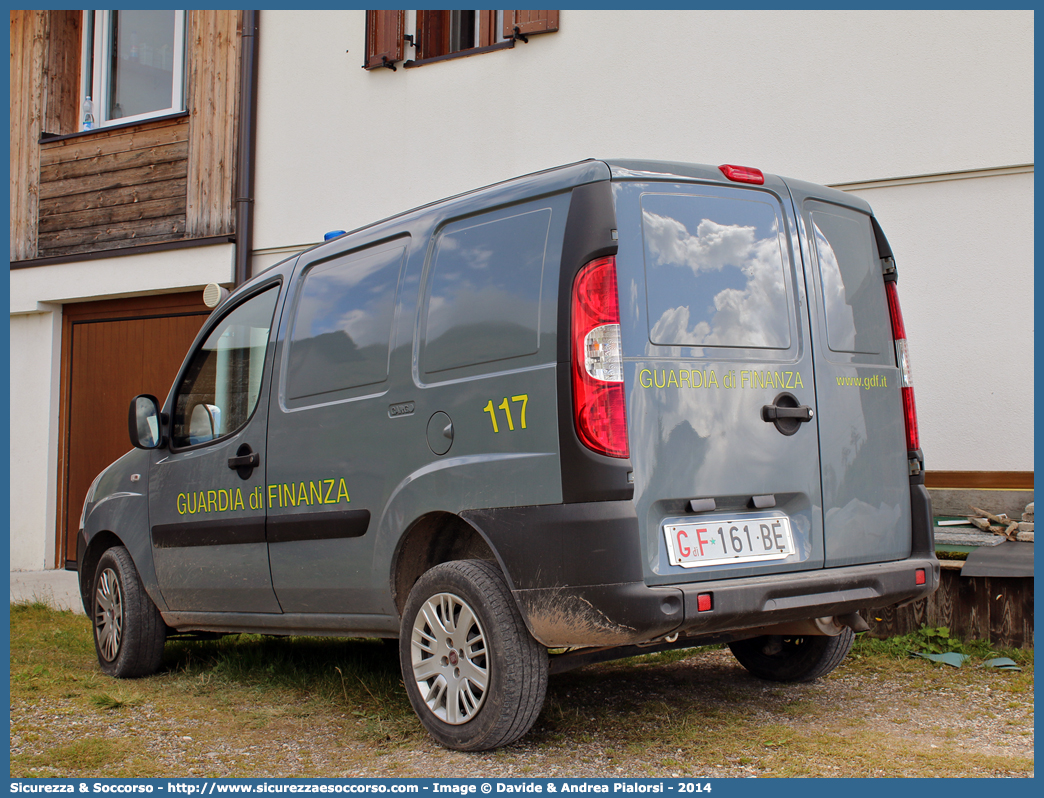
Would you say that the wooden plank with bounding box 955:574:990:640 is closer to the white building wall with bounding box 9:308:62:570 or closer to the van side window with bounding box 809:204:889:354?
the van side window with bounding box 809:204:889:354

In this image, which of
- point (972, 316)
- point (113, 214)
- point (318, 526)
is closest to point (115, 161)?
point (113, 214)

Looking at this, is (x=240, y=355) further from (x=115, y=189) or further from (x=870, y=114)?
(x=115, y=189)

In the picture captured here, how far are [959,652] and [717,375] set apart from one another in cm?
266

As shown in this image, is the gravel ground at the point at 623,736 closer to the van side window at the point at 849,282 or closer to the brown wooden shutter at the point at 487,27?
the van side window at the point at 849,282

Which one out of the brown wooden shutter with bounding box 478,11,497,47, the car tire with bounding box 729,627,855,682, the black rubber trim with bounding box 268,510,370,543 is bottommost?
the car tire with bounding box 729,627,855,682

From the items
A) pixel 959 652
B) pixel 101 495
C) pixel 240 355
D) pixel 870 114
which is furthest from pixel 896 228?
pixel 101 495

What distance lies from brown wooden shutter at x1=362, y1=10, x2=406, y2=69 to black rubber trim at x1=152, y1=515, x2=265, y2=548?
513 centimetres

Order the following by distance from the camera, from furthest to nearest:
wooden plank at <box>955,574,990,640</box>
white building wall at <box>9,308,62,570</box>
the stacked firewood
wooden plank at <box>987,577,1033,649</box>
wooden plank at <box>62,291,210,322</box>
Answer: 1. white building wall at <box>9,308,62,570</box>
2. wooden plank at <box>62,291,210,322</box>
3. the stacked firewood
4. wooden plank at <box>955,574,990,640</box>
5. wooden plank at <box>987,577,1033,649</box>

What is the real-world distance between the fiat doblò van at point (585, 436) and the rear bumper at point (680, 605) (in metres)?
0.01

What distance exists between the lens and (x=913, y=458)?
4.03m

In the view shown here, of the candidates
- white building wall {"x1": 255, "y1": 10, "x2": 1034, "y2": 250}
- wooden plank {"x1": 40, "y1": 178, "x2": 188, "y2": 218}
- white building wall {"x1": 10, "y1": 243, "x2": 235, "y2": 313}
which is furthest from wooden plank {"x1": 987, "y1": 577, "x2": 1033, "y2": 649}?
wooden plank {"x1": 40, "y1": 178, "x2": 188, "y2": 218}

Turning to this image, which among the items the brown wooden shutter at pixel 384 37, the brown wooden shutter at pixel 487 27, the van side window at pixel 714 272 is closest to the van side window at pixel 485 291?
the van side window at pixel 714 272

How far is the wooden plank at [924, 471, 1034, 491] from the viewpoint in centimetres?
610

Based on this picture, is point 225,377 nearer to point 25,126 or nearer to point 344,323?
point 344,323
